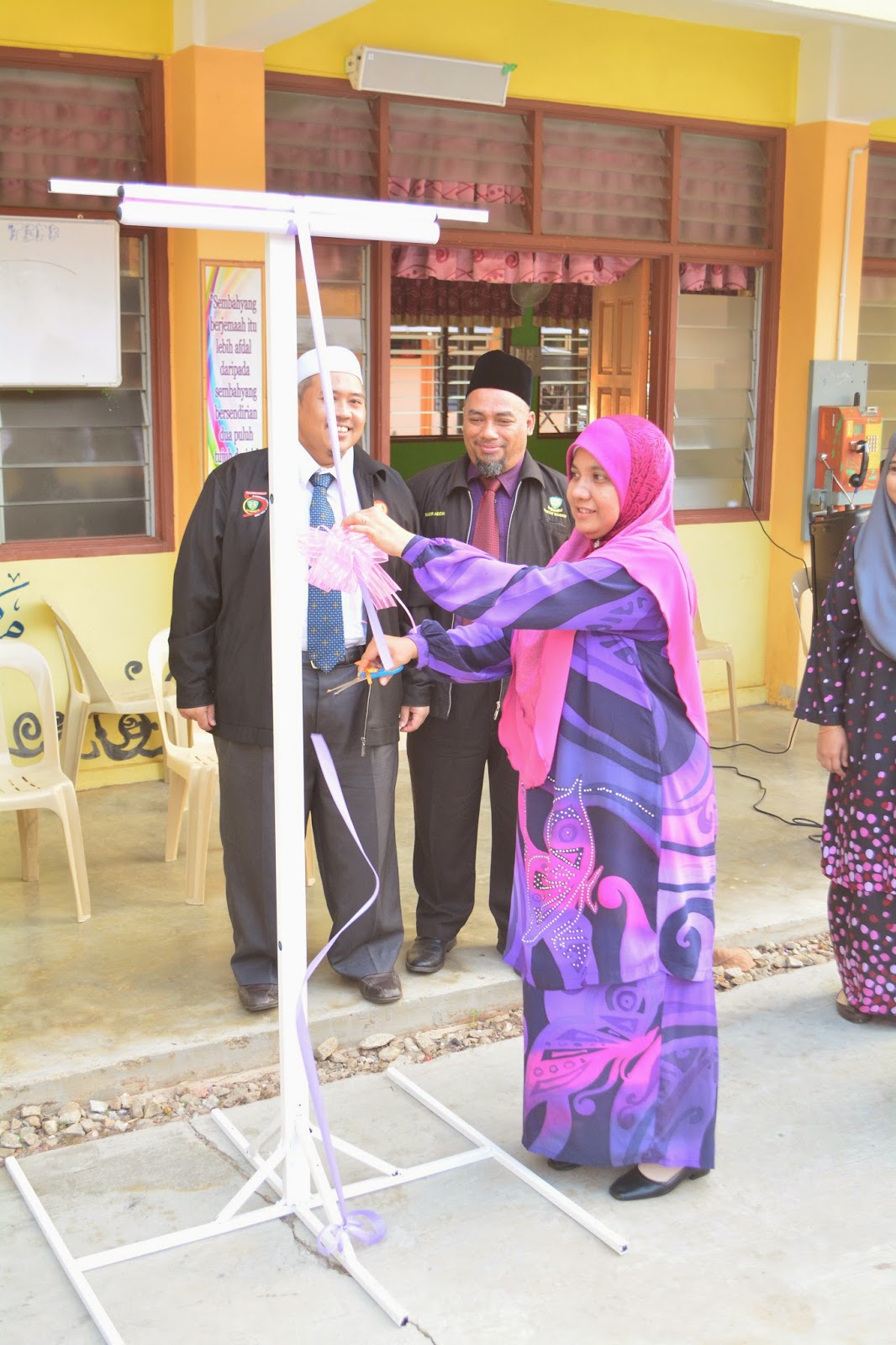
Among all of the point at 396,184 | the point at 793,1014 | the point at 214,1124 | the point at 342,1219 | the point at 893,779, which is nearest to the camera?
the point at 342,1219

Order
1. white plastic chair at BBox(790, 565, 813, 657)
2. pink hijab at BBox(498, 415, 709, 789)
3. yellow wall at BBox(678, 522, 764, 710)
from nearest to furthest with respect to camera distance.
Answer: pink hijab at BBox(498, 415, 709, 789), white plastic chair at BBox(790, 565, 813, 657), yellow wall at BBox(678, 522, 764, 710)

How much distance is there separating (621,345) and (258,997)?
4.86m

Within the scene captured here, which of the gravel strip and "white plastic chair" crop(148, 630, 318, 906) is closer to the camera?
the gravel strip

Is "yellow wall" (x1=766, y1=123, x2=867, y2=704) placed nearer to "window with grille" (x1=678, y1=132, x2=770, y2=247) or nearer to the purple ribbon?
"window with grille" (x1=678, y1=132, x2=770, y2=247)

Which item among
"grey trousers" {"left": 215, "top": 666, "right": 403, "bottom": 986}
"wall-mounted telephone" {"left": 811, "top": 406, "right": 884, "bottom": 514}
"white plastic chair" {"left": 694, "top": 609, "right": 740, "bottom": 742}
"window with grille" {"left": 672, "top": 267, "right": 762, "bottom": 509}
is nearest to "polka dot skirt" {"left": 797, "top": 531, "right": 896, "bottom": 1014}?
"grey trousers" {"left": 215, "top": 666, "right": 403, "bottom": 986}

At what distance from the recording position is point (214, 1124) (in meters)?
3.43

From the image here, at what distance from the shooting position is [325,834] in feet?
12.9

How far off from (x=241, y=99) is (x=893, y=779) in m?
3.73

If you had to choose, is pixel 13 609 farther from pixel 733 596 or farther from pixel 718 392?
pixel 718 392

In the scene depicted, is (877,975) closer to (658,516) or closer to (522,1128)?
(522,1128)

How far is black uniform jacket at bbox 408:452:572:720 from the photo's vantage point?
4148mm

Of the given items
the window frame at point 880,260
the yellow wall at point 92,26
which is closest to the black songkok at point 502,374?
the yellow wall at point 92,26

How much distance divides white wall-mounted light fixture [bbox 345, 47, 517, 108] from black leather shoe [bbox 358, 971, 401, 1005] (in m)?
3.96

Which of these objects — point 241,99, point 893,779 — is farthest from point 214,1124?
point 241,99
